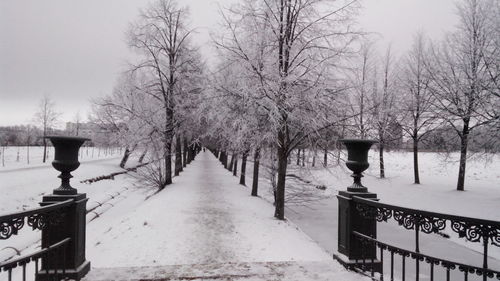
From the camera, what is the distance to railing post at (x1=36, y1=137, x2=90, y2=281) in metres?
4.39

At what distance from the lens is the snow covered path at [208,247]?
187 inches

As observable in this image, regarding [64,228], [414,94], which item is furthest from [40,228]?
[414,94]

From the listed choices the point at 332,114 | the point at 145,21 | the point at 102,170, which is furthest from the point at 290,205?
the point at 102,170

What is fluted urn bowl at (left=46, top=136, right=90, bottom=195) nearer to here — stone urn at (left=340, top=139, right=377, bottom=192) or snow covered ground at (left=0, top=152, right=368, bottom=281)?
snow covered ground at (left=0, top=152, right=368, bottom=281)

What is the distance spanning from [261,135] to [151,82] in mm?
12644

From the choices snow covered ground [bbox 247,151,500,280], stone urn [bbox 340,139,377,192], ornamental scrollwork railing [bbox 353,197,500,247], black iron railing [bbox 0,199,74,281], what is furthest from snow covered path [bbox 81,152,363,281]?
snow covered ground [bbox 247,151,500,280]

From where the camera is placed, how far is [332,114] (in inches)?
400

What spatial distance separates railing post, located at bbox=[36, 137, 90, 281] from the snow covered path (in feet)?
1.02

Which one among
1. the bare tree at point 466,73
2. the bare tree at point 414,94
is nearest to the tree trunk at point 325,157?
the bare tree at point 466,73

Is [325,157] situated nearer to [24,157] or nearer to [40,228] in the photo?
[40,228]

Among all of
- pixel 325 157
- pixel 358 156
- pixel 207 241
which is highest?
pixel 358 156

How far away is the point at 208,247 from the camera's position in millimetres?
7746

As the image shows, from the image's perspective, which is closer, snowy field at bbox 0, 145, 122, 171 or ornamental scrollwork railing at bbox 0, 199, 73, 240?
ornamental scrollwork railing at bbox 0, 199, 73, 240

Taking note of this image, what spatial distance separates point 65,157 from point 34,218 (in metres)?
1.11
